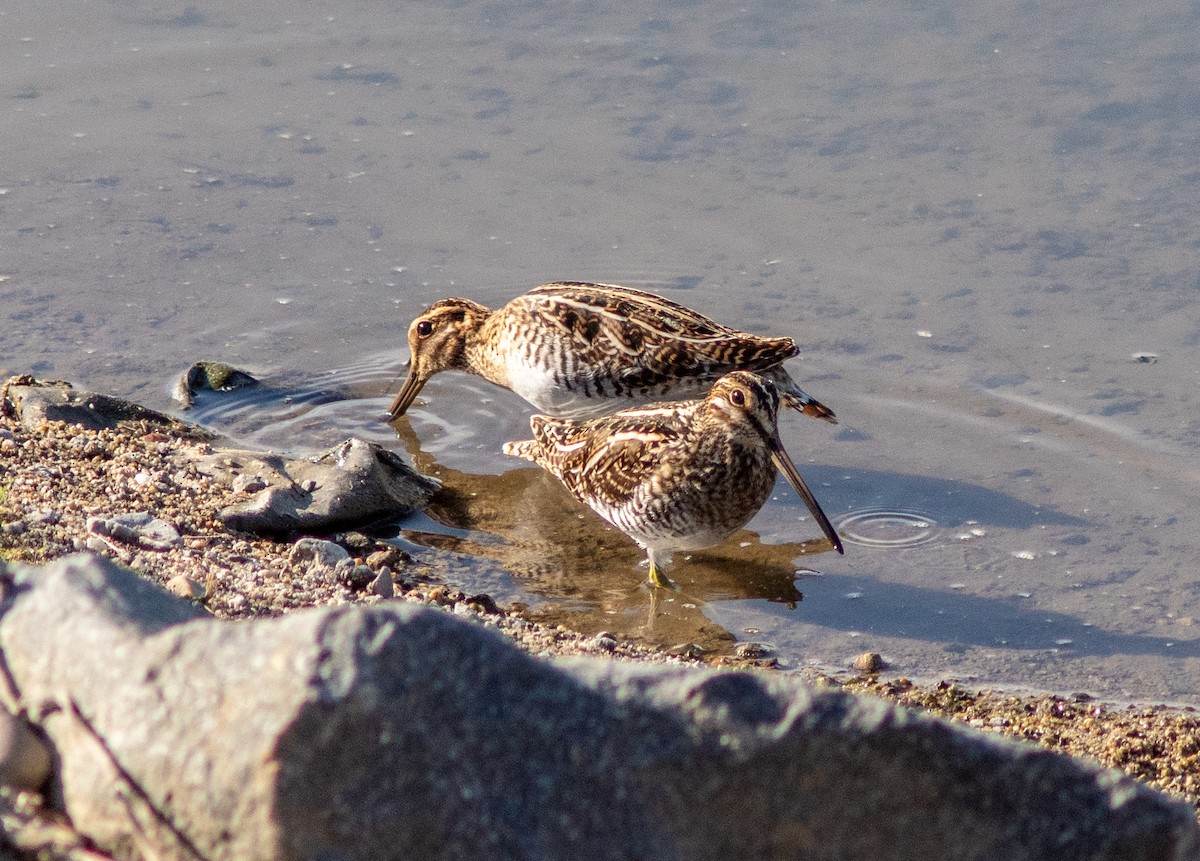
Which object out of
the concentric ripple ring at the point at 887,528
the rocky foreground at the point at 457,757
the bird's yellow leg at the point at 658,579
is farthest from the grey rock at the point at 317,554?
the rocky foreground at the point at 457,757

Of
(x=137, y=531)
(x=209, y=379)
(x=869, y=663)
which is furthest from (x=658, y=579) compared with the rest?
(x=209, y=379)

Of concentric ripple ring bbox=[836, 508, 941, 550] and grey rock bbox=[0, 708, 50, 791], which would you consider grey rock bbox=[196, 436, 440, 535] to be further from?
grey rock bbox=[0, 708, 50, 791]

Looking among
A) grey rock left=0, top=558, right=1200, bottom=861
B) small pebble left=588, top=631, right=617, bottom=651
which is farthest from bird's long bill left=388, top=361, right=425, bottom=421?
grey rock left=0, top=558, right=1200, bottom=861

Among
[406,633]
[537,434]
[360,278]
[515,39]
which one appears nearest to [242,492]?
[537,434]

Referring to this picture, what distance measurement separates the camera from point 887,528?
819cm

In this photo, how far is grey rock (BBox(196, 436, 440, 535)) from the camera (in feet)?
23.5

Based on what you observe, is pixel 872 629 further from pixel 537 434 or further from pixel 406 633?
pixel 406 633

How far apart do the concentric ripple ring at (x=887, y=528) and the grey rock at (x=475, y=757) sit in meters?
4.81

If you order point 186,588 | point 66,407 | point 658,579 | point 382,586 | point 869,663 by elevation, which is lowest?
point 869,663

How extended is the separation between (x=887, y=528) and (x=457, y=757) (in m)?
5.51

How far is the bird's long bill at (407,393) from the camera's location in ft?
31.1

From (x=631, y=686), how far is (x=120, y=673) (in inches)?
39.0

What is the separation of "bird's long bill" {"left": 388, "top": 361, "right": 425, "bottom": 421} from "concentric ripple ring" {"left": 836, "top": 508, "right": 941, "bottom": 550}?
279cm

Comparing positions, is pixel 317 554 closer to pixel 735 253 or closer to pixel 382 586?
pixel 382 586
